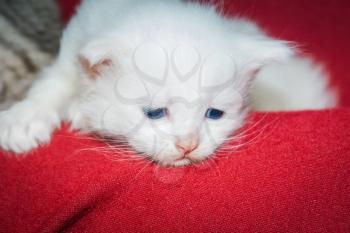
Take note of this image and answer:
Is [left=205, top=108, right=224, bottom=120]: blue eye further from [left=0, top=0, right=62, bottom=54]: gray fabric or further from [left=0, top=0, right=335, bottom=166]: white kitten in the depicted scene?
[left=0, top=0, right=62, bottom=54]: gray fabric

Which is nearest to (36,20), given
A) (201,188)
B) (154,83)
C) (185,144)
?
(154,83)

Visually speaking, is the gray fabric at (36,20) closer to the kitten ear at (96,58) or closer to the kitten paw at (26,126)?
the kitten paw at (26,126)

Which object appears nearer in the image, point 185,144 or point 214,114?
point 185,144

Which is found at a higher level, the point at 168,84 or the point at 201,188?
the point at 168,84

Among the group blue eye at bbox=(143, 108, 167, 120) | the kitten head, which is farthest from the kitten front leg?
blue eye at bbox=(143, 108, 167, 120)

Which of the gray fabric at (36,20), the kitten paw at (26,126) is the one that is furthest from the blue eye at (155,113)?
the gray fabric at (36,20)

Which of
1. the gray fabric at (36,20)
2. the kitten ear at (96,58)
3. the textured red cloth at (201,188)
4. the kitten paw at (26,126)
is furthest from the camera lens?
the gray fabric at (36,20)

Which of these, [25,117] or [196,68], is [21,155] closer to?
[25,117]

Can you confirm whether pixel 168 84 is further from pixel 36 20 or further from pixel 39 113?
pixel 36 20

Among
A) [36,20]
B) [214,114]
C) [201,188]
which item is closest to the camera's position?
[201,188]
